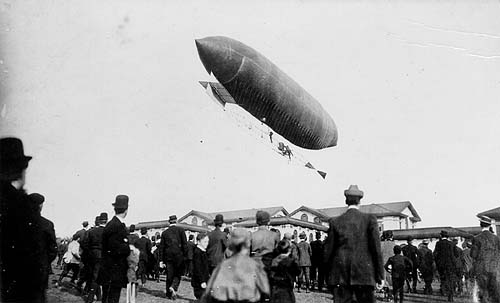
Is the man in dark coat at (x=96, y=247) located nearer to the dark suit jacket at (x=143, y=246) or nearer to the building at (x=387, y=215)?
the dark suit jacket at (x=143, y=246)

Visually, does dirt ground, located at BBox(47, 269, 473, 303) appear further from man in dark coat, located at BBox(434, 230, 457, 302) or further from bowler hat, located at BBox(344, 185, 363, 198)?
bowler hat, located at BBox(344, 185, 363, 198)

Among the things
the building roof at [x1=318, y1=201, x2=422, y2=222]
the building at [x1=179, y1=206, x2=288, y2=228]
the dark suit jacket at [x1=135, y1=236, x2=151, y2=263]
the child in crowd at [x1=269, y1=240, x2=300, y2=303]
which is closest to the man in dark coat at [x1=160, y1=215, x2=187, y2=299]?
the dark suit jacket at [x1=135, y1=236, x2=151, y2=263]

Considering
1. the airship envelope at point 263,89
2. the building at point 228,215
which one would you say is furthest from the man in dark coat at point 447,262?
the building at point 228,215

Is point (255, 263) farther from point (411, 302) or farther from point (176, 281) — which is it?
point (411, 302)

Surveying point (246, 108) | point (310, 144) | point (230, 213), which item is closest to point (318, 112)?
point (310, 144)

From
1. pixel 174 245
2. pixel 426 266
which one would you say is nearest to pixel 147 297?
pixel 174 245

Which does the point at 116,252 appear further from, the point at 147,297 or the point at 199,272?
the point at 147,297
